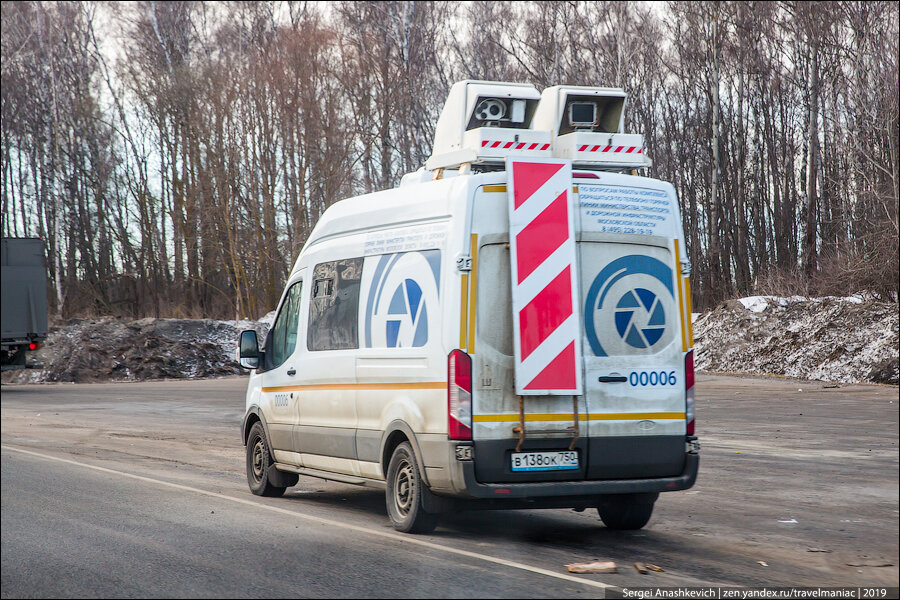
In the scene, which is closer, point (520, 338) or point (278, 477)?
point (520, 338)

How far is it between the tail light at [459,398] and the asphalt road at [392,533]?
0.85 m

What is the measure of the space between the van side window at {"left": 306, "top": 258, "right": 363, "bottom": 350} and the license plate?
187 centimetres

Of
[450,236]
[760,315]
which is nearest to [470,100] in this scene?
[450,236]

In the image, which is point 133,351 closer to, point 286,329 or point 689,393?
point 286,329

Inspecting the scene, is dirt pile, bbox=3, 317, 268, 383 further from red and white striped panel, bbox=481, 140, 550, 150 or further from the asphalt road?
red and white striped panel, bbox=481, 140, 550, 150

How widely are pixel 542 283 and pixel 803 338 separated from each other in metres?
21.9

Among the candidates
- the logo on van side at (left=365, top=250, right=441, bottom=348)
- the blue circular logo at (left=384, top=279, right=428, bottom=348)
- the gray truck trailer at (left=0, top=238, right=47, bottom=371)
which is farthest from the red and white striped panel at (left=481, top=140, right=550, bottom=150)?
the gray truck trailer at (left=0, top=238, right=47, bottom=371)

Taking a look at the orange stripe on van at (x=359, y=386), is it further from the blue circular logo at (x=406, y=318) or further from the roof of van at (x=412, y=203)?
the roof of van at (x=412, y=203)

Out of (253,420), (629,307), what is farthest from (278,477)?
(629,307)

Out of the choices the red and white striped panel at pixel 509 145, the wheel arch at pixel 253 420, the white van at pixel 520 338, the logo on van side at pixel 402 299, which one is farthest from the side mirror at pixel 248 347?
the red and white striped panel at pixel 509 145

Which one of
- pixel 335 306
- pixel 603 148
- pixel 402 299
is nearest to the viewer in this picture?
pixel 402 299

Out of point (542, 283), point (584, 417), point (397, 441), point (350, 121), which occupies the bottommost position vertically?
point (397, 441)

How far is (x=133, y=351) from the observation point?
1367 inches

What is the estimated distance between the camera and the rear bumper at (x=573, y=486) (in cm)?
674
